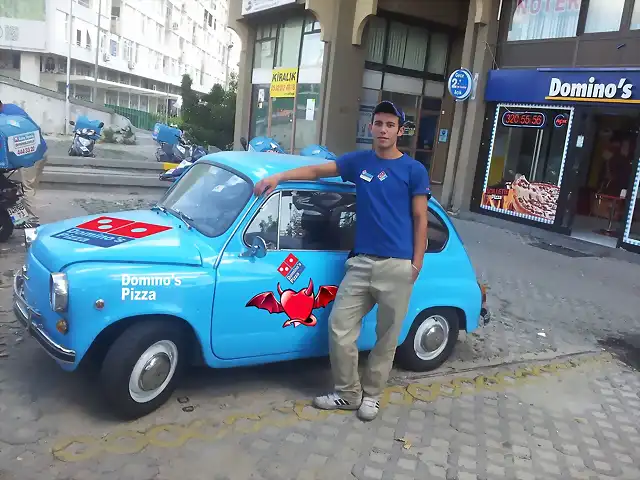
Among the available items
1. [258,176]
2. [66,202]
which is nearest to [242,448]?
[258,176]

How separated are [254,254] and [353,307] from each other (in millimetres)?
770

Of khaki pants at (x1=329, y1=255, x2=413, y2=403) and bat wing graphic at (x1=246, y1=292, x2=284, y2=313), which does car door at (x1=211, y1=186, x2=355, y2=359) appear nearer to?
bat wing graphic at (x1=246, y1=292, x2=284, y2=313)

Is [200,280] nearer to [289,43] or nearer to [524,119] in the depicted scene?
[524,119]

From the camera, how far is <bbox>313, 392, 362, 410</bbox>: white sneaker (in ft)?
14.0

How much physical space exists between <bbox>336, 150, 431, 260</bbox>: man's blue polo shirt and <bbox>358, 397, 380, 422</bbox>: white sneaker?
3.48ft

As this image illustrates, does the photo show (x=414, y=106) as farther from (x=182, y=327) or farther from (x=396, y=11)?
(x=182, y=327)

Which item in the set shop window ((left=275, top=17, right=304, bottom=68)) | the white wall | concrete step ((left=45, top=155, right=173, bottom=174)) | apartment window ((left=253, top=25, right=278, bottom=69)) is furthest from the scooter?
the white wall

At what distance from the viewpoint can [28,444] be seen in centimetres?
352

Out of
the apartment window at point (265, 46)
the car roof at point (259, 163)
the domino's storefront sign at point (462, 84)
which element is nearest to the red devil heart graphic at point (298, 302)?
the car roof at point (259, 163)

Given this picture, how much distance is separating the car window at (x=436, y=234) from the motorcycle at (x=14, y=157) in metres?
5.40

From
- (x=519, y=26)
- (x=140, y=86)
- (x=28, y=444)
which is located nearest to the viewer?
(x=28, y=444)

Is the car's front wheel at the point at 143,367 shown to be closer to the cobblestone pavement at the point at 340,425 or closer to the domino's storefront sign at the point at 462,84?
the cobblestone pavement at the point at 340,425

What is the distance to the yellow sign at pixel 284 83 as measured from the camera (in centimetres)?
1877

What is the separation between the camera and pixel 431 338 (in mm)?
5043
